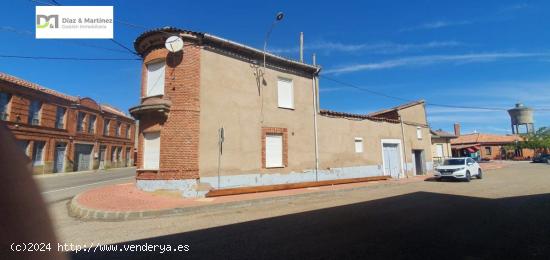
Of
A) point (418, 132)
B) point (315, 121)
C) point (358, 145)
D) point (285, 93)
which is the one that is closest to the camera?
point (285, 93)

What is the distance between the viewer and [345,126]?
58.1ft

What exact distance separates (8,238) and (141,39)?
13778mm

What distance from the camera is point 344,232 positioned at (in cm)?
644

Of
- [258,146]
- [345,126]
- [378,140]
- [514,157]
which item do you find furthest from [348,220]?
[514,157]

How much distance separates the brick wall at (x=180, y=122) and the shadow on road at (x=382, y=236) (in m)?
5.08

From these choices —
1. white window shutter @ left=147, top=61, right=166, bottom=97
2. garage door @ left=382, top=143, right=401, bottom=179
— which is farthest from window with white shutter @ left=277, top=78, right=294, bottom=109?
garage door @ left=382, top=143, right=401, bottom=179

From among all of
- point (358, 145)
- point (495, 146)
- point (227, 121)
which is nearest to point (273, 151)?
point (227, 121)

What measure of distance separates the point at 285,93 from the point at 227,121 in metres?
3.97

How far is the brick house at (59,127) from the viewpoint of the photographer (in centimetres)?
2294

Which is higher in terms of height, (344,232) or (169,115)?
(169,115)

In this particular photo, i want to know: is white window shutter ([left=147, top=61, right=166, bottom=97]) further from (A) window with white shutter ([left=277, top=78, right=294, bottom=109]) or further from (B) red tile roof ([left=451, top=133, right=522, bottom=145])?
(B) red tile roof ([left=451, top=133, right=522, bottom=145])

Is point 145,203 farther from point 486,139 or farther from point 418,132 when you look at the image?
point 486,139

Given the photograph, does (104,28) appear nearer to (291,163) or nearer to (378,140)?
(291,163)

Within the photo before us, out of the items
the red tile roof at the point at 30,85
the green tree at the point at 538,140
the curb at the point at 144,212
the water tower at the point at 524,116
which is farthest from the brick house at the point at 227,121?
the water tower at the point at 524,116
